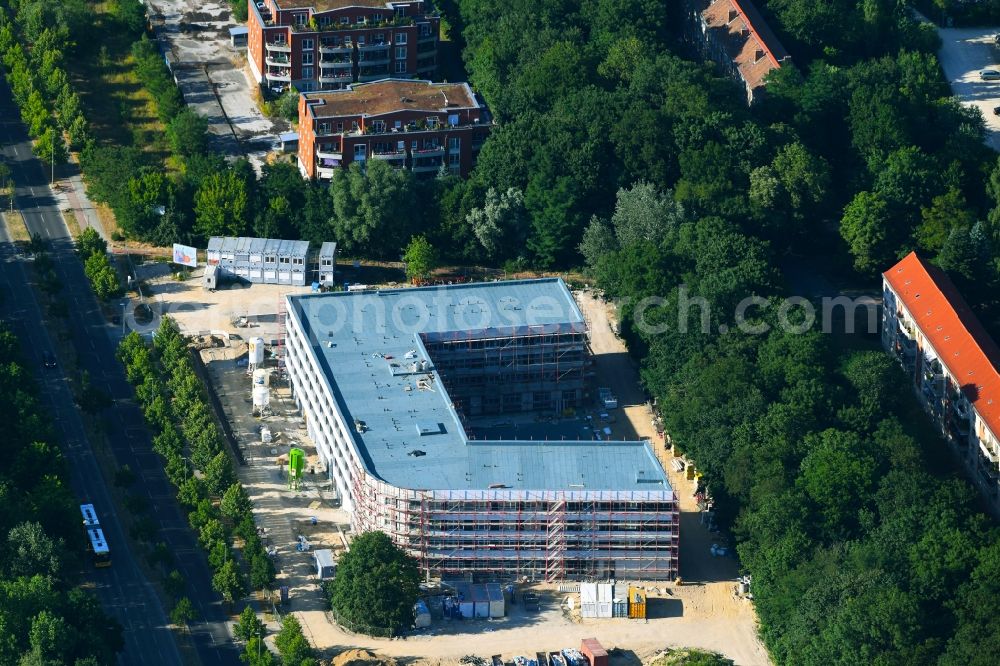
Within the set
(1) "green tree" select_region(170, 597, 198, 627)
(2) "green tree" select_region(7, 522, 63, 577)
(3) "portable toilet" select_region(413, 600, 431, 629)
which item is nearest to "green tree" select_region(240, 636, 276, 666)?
(1) "green tree" select_region(170, 597, 198, 627)

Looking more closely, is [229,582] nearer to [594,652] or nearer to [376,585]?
[376,585]

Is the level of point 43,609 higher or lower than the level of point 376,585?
higher

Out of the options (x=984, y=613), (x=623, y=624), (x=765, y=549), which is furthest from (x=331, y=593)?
(x=984, y=613)

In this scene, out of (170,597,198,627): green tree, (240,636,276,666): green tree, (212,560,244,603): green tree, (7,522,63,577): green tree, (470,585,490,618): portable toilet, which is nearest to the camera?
(240,636,276,666): green tree

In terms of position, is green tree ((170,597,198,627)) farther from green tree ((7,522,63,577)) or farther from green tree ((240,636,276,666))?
green tree ((7,522,63,577))

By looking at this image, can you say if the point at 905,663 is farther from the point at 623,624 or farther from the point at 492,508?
the point at 492,508

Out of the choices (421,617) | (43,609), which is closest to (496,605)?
(421,617)

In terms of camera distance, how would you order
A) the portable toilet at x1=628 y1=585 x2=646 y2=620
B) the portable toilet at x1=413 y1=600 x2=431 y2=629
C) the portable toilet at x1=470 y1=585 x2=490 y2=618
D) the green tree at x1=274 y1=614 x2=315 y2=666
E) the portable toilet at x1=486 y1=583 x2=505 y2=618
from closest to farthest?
the green tree at x1=274 y1=614 x2=315 y2=666 → the portable toilet at x1=413 y1=600 x2=431 y2=629 → the portable toilet at x1=470 y1=585 x2=490 y2=618 → the portable toilet at x1=486 y1=583 x2=505 y2=618 → the portable toilet at x1=628 y1=585 x2=646 y2=620

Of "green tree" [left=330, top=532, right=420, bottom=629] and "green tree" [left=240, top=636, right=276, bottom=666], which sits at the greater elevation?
"green tree" [left=330, top=532, right=420, bottom=629]
